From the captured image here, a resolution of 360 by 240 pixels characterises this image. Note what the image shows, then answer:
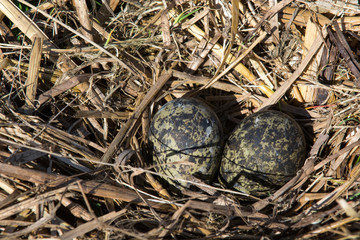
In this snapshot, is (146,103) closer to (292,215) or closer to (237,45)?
(237,45)

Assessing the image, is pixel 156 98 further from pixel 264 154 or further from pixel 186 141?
pixel 264 154

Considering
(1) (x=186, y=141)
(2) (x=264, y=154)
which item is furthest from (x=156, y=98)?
(2) (x=264, y=154)

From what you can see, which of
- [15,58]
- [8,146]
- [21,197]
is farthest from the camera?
[15,58]

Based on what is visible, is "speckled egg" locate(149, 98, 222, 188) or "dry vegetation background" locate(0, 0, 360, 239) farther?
"speckled egg" locate(149, 98, 222, 188)

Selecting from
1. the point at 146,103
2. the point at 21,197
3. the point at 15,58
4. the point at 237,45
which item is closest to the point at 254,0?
the point at 237,45

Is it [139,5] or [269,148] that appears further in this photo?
[139,5]
